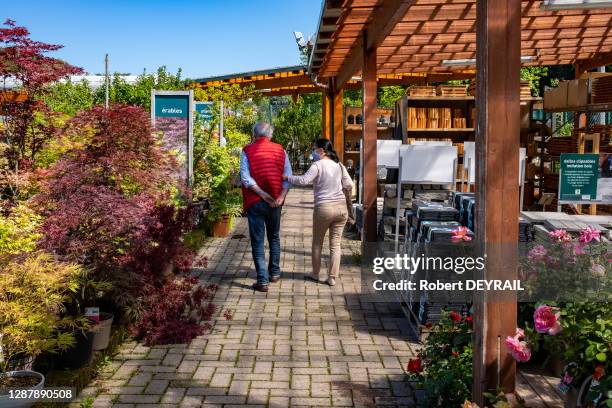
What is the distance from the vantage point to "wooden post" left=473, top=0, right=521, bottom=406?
107 inches

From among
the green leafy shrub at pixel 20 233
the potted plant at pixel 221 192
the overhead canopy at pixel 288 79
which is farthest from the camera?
the overhead canopy at pixel 288 79

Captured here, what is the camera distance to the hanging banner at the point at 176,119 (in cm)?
934

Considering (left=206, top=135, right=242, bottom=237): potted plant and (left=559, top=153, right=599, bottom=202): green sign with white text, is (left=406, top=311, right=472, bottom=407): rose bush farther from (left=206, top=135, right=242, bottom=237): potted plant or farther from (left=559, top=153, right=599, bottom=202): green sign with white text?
(left=206, top=135, right=242, bottom=237): potted plant

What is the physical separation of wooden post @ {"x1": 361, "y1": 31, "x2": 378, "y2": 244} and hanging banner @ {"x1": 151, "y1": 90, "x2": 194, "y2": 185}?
2893mm

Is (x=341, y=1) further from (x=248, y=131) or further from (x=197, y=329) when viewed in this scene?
(x=248, y=131)

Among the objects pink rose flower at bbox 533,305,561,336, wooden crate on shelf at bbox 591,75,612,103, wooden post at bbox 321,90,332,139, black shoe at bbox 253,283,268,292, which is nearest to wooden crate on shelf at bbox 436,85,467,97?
wooden crate on shelf at bbox 591,75,612,103

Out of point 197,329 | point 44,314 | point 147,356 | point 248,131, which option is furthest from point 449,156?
point 248,131

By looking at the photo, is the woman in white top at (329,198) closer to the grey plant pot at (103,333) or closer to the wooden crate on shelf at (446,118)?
the grey plant pot at (103,333)

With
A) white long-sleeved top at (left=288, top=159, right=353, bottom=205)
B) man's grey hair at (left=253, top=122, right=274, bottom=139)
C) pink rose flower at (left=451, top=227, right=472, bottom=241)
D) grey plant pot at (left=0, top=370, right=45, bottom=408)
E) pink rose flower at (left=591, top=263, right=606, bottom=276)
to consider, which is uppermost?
man's grey hair at (left=253, top=122, right=274, bottom=139)

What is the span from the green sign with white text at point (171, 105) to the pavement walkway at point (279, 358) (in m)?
3.65

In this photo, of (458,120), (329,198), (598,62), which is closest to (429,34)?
(329,198)

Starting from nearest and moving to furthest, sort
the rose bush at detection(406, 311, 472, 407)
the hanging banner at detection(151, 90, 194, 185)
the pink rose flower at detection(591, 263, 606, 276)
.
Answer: the rose bush at detection(406, 311, 472, 407) → the pink rose flower at detection(591, 263, 606, 276) → the hanging banner at detection(151, 90, 194, 185)

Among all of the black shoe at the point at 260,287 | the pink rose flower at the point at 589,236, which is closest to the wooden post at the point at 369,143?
the black shoe at the point at 260,287

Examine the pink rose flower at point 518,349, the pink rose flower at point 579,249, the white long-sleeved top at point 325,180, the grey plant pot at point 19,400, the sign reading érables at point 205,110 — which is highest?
the sign reading érables at point 205,110
